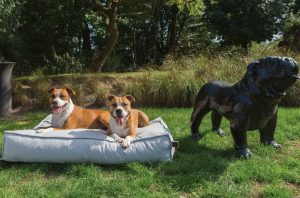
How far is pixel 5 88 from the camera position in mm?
9219

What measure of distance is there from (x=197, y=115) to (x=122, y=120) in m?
1.44

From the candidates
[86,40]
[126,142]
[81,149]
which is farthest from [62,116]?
[86,40]

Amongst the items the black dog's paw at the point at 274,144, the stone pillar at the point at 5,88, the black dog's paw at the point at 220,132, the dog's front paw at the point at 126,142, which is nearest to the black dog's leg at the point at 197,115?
the black dog's paw at the point at 220,132

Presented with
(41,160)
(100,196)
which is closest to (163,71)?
(41,160)

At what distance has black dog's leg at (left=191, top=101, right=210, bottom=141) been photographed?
→ 6.30m

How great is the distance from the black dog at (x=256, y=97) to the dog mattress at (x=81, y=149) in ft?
3.05

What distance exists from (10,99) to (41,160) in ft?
14.9

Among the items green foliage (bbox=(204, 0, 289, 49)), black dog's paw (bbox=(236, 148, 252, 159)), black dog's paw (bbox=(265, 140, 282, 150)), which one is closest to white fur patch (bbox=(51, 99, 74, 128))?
black dog's paw (bbox=(236, 148, 252, 159))

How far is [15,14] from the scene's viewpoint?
1277cm

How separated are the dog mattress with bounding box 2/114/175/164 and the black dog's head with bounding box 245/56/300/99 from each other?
4.35 ft

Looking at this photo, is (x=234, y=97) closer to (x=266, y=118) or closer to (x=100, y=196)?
(x=266, y=118)

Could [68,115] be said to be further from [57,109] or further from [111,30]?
[111,30]

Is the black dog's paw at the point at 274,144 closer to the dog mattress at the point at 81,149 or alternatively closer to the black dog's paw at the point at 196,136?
the black dog's paw at the point at 196,136

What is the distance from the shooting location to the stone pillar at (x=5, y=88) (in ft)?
30.0
